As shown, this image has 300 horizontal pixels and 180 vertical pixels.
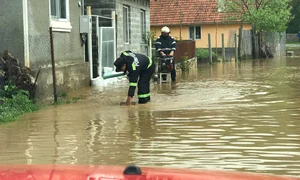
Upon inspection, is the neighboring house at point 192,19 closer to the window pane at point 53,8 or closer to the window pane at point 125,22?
the window pane at point 125,22

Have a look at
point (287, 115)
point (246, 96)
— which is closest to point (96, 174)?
point (287, 115)

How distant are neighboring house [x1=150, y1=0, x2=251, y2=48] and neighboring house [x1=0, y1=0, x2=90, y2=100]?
31.4 m

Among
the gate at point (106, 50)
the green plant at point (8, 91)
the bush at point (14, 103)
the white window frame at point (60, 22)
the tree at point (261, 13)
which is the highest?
the tree at point (261, 13)

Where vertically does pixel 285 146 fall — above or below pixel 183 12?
below

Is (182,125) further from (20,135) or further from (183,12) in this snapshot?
(183,12)

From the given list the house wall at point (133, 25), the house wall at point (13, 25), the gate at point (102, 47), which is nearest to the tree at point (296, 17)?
the house wall at point (133, 25)

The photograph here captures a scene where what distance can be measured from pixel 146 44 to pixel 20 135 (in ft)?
58.0

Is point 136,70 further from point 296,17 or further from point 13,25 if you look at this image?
point 296,17

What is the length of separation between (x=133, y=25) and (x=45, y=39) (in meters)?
11.0

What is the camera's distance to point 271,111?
35.8 ft

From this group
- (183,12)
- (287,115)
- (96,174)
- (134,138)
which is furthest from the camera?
(183,12)

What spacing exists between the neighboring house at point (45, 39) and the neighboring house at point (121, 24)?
1.69m

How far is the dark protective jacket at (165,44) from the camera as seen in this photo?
18266 mm

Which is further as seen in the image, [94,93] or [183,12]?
[183,12]
